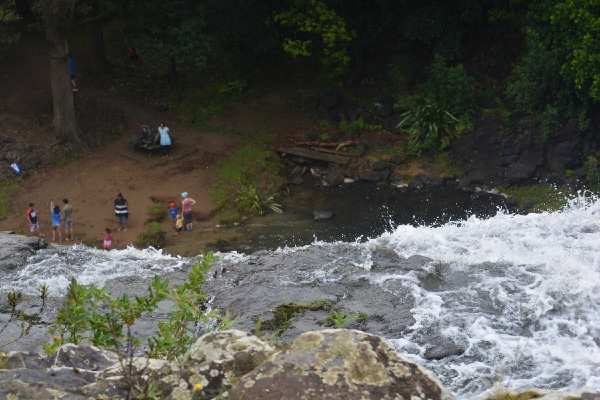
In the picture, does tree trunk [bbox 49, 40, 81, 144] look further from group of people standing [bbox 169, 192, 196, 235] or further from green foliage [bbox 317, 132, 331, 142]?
green foliage [bbox 317, 132, 331, 142]

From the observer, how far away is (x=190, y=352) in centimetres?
488

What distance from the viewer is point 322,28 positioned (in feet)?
81.2

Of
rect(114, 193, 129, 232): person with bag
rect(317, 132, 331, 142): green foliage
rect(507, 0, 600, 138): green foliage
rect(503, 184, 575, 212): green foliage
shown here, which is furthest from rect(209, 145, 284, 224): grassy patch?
rect(507, 0, 600, 138): green foliage

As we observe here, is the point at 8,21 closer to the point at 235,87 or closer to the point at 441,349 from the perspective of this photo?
the point at 235,87

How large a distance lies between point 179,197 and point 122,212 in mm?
2191

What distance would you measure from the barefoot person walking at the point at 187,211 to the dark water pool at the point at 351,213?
0.93 meters

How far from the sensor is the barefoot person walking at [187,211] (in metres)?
19.9

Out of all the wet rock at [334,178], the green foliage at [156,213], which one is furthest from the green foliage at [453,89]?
the green foliage at [156,213]

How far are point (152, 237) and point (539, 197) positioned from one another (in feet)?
35.2

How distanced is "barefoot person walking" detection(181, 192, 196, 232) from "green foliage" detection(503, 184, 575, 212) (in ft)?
29.6

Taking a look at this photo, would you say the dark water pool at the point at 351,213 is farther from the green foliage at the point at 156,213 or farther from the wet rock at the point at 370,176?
the green foliage at the point at 156,213

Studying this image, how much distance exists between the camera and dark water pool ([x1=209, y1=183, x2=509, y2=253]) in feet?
65.1

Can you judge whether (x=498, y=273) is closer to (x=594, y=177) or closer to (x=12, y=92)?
(x=594, y=177)

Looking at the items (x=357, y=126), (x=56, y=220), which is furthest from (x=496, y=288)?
(x=357, y=126)
